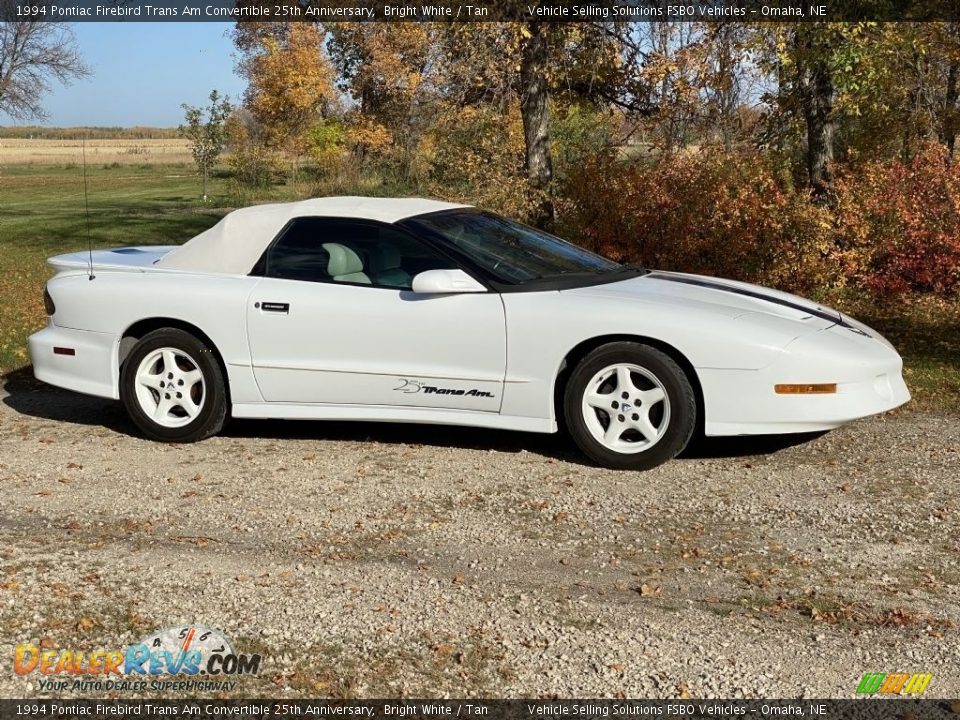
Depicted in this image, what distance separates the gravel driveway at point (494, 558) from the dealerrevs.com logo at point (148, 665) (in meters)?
0.08

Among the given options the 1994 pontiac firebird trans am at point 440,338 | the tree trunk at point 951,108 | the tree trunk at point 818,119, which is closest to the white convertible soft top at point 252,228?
the 1994 pontiac firebird trans am at point 440,338

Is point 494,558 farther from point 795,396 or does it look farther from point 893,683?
point 795,396

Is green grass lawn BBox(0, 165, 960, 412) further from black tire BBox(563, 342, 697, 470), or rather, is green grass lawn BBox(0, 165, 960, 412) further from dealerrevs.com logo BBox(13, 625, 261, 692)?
dealerrevs.com logo BBox(13, 625, 261, 692)

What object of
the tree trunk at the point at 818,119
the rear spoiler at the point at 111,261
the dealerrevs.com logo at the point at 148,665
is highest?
the tree trunk at the point at 818,119

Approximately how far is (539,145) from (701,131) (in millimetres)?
Answer: 2299

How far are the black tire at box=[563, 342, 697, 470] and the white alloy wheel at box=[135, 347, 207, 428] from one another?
2.36 metres

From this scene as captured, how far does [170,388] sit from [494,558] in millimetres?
2946

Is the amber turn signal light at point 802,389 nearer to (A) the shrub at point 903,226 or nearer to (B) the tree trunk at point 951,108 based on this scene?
(A) the shrub at point 903,226

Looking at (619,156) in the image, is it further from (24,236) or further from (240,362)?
(24,236)

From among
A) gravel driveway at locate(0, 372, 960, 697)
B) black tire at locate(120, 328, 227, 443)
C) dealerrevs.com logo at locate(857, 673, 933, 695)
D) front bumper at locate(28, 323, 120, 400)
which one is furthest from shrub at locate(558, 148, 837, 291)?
dealerrevs.com logo at locate(857, 673, 933, 695)

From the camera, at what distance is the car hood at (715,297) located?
6.34 metres

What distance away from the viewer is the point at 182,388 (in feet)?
23.0

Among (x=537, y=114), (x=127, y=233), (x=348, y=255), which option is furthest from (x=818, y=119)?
(x=127, y=233)

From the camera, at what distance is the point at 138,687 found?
3.72m
